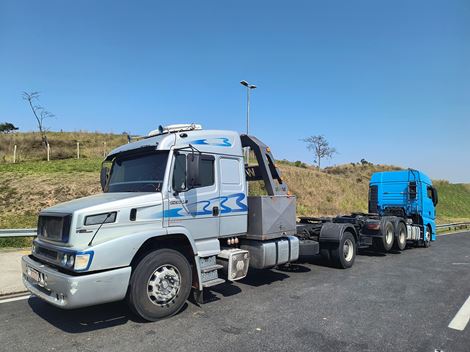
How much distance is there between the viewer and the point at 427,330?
4945 mm

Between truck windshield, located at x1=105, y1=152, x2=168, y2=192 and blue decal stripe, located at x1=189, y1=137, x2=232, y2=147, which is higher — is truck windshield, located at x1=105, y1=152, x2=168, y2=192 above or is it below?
below

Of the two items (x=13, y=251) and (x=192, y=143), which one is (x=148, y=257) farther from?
(x=13, y=251)

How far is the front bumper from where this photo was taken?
4359 mm

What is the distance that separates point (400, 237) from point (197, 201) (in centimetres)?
942

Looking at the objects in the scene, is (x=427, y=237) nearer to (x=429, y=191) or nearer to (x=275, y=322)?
(x=429, y=191)

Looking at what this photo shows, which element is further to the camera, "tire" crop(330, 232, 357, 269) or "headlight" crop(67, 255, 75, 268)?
"tire" crop(330, 232, 357, 269)

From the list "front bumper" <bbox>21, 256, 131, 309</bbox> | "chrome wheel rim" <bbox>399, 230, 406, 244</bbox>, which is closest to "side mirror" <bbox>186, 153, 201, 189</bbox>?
"front bumper" <bbox>21, 256, 131, 309</bbox>

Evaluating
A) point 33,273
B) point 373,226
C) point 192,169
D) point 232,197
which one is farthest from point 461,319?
point 33,273

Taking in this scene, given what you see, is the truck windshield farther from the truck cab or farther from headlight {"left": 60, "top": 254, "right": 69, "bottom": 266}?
headlight {"left": 60, "top": 254, "right": 69, "bottom": 266}

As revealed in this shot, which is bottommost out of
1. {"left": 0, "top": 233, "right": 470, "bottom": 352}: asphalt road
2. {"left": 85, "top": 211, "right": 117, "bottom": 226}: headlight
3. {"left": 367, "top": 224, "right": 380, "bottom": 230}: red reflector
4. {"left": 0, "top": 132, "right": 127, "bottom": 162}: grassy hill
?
{"left": 0, "top": 233, "right": 470, "bottom": 352}: asphalt road

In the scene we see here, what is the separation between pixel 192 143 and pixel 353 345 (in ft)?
12.5

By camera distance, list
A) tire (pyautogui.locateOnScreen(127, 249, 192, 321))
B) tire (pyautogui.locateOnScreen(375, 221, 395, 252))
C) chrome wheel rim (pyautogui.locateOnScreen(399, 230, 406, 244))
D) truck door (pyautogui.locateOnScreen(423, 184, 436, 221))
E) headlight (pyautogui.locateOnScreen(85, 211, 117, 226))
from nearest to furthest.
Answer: headlight (pyautogui.locateOnScreen(85, 211, 117, 226)) < tire (pyautogui.locateOnScreen(127, 249, 192, 321)) < tire (pyautogui.locateOnScreen(375, 221, 395, 252)) < chrome wheel rim (pyautogui.locateOnScreen(399, 230, 406, 244)) < truck door (pyautogui.locateOnScreen(423, 184, 436, 221))

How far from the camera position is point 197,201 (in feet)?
19.3

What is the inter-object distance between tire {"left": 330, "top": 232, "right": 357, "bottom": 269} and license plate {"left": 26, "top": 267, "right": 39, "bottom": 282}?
671cm
